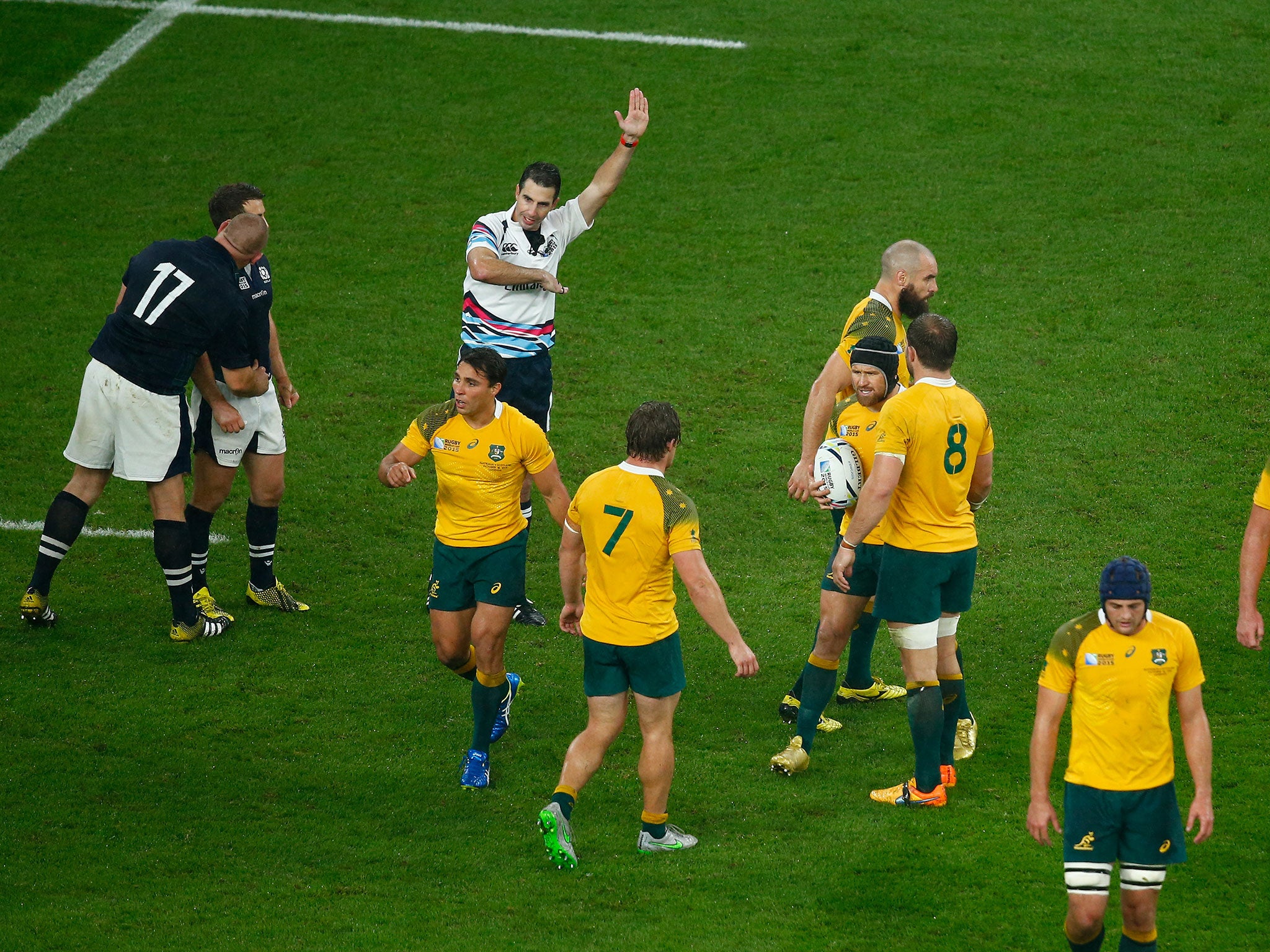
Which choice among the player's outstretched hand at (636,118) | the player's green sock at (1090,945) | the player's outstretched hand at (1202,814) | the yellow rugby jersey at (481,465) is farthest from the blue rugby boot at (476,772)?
the player's outstretched hand at (636,118)

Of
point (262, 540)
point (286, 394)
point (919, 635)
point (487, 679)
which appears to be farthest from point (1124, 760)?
point (286, 394)

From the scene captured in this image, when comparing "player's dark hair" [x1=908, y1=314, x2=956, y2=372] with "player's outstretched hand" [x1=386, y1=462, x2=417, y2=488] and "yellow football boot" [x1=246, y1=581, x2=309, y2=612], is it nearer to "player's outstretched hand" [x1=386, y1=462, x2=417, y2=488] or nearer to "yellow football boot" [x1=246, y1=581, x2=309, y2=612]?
"player's outstretched hand" [x1=386, y1=462, x2=417, y2=488]

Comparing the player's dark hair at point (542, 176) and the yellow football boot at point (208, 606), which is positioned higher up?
the player's dark hair at point (542, 176)

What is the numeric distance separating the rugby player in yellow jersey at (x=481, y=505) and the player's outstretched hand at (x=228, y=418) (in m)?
1.64

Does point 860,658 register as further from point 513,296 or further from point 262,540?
point 262,540

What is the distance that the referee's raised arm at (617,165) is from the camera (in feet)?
27.6

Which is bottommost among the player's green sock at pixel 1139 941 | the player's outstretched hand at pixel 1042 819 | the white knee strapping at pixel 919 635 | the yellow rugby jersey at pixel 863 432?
the player's green sock at pixel 1139 941

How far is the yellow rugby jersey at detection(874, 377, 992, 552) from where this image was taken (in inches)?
238

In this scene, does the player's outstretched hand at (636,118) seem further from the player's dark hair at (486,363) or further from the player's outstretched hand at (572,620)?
the player's outstretched hand at (572,620)

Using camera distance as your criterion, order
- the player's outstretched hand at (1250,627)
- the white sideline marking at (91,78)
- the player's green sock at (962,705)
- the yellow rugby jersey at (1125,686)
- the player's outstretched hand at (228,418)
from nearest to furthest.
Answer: the yellow rugby jersey at (1125,686) < the player's outstretched hand at (1250,627) < the player's green sock at (962,705) < the player's outstretched hand at (228,418) < the white sideline marking at (91,78)

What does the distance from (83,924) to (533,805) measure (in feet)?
6.63

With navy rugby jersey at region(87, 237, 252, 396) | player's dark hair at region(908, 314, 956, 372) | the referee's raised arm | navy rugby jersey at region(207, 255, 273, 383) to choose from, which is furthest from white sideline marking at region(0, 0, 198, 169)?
player's dark hair at region(908, 314, 956, 372)

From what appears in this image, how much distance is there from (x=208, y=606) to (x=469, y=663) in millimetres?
2123

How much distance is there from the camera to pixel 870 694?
24.3ft
